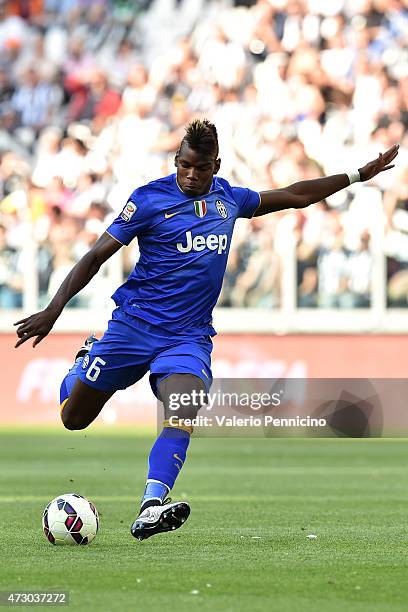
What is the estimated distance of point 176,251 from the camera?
7277mm

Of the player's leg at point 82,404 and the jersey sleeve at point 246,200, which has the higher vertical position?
the jersey sleeve at point 246,200

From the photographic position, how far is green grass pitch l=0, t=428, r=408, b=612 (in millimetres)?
5305

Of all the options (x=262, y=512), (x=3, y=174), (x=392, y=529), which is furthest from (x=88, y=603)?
(x=3, y=174)

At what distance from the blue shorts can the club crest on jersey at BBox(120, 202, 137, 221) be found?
0.56 m

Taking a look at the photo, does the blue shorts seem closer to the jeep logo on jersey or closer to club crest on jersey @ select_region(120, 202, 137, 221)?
the jeep logo on jersey

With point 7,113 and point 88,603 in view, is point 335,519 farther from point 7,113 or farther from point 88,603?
point 7,113

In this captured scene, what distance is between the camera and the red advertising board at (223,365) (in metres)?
20.0

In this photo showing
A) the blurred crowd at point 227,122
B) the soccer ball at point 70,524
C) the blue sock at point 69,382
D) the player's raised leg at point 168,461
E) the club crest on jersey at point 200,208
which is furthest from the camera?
the blurred crowd at point 227,122

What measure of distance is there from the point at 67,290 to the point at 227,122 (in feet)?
47.8

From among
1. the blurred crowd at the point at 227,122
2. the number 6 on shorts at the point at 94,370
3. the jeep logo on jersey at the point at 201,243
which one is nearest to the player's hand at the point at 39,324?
the number 6 on shorts at the point at 94,370

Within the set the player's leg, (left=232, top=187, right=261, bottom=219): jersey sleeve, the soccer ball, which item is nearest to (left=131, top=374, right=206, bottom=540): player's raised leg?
the soccer ball

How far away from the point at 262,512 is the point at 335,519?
0.67 metres

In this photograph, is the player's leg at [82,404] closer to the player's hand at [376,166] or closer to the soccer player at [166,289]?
the soccer player at [166,289]

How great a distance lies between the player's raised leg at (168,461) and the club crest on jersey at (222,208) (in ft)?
3.19
